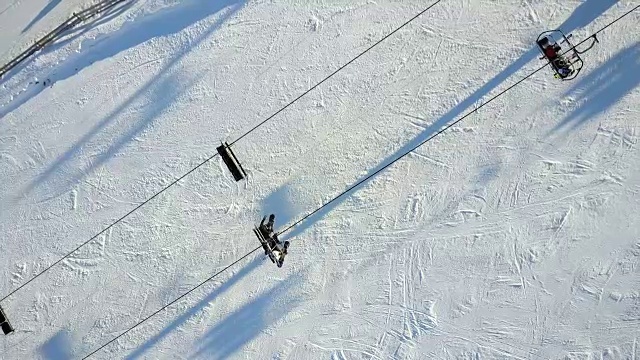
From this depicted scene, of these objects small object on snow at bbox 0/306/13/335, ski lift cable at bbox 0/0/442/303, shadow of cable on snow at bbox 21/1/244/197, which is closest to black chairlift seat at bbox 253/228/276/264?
ski lift cable at bbox 0/0/442/303

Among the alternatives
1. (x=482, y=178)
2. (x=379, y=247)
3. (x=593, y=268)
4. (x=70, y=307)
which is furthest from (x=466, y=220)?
(x=70, y=307)

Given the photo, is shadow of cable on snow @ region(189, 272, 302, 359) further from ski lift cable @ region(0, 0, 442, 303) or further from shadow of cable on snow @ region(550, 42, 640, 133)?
Answer: shadow of cable on snow @ region(550, 42, 640, 133)

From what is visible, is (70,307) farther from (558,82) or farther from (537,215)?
(558,82)

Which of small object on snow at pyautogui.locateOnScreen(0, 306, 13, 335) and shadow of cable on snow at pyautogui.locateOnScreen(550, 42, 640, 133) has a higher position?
small object on snow at pyautogui.locateOnScreen(0, 306, 13, 335)

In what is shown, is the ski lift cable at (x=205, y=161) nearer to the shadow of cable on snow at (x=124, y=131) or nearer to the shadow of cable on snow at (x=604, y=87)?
the shadow of cable on snow at (x=124, y=131)

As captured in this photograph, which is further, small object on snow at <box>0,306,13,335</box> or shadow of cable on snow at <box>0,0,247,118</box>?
shadow of cable on snow at <box>0,0,247,118</box>
